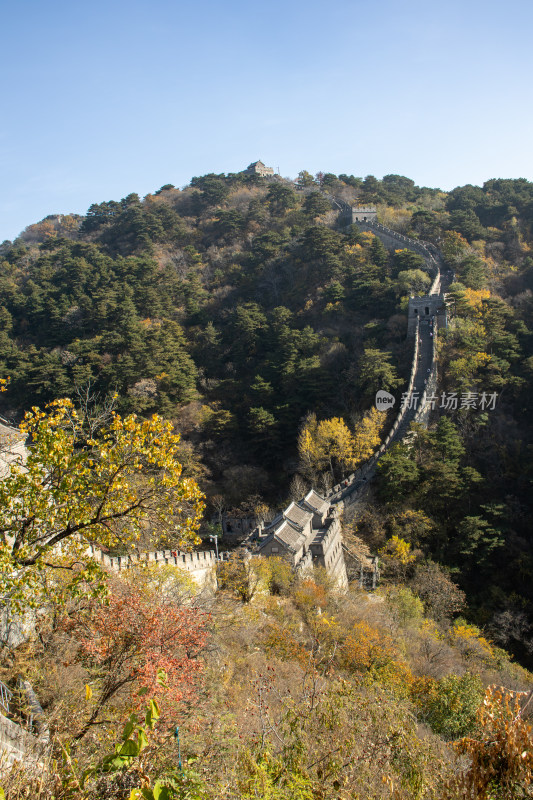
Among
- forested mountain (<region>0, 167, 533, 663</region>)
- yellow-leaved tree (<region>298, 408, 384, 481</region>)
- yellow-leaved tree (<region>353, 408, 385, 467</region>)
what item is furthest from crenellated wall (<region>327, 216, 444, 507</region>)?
forested mountain (<region>0, 167, 533, 663</region>)

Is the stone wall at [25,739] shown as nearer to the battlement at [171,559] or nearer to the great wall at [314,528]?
the great wall at [314,528]

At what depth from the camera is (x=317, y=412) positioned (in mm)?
34875

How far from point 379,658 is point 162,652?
709 cm

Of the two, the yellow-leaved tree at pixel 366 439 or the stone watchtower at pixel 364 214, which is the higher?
the stone watchtower at pixel 364 214

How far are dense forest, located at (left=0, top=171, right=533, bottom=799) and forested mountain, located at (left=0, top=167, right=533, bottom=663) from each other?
154 mm

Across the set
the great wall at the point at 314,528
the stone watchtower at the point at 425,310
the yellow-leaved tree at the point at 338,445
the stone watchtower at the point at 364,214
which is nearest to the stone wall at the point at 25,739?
the great wall at the point at 314,528

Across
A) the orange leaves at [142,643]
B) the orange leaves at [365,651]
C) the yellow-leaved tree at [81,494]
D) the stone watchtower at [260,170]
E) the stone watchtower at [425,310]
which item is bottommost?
the orange leaves at [365,651]

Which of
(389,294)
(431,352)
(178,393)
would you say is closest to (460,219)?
(389,294)

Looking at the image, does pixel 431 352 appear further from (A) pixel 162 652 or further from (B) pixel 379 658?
(A) pixel 162 652

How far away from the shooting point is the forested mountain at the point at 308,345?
2686 centimetres

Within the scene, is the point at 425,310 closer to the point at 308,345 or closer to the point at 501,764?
the point at 308,345

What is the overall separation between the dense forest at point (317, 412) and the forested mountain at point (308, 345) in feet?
0.50

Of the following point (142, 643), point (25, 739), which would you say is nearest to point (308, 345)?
point (142, 643)

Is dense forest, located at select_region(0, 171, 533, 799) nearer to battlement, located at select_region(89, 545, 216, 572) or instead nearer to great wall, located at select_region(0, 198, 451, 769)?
great wall, located at select_region(0, 198, 451, 769)
